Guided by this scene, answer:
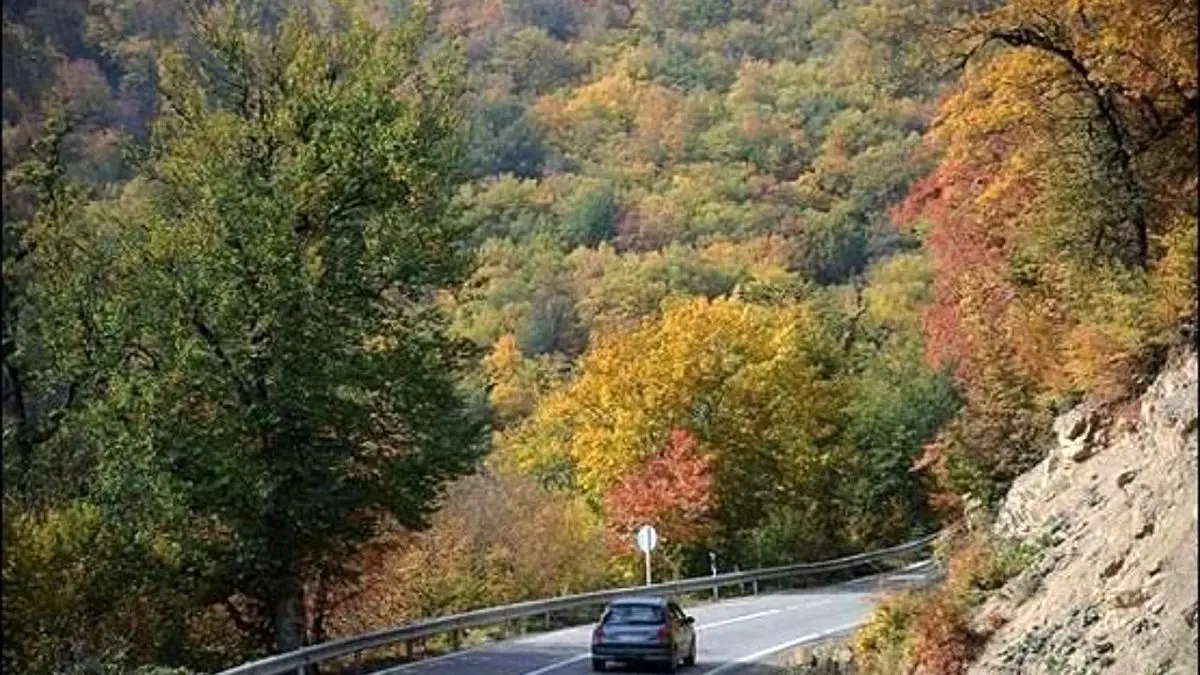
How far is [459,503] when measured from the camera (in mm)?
46094

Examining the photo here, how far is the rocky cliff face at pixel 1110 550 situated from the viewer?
14695 millimetres

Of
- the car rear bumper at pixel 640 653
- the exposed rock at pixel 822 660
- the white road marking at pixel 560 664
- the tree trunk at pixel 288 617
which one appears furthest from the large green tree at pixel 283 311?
the exposed rock at pixel 822 660

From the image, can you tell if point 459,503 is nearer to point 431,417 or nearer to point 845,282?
point 431,417

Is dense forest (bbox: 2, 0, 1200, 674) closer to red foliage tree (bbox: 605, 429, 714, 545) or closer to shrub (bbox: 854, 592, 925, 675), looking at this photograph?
shrub (bbox: 854, 592, 925, 675)

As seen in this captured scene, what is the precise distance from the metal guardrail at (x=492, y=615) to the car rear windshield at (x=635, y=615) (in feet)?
13.0

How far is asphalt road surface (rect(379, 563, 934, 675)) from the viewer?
27.4 meters

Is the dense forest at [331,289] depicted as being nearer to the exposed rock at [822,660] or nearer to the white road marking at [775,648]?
the white road marking at [775,648]

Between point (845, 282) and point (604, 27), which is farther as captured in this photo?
point (604, 27)

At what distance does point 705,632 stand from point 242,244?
45.5 feet

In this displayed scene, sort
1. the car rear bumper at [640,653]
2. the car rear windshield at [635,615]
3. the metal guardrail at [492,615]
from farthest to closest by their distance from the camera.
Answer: the car rear windshield at [635,615] → the car rear bumper at [640,653] → the metal guardrail at [492,615]

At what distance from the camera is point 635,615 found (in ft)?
89.5

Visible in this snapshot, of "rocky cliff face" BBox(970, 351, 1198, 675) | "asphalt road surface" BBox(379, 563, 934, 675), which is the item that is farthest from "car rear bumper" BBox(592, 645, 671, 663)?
"rocky cliff face" BBox(970, 351, 1198, 675)

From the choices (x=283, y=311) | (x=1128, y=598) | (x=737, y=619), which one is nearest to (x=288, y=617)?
(x=283, y=311)

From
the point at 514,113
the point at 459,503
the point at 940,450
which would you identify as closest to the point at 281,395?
the point at 940,450
